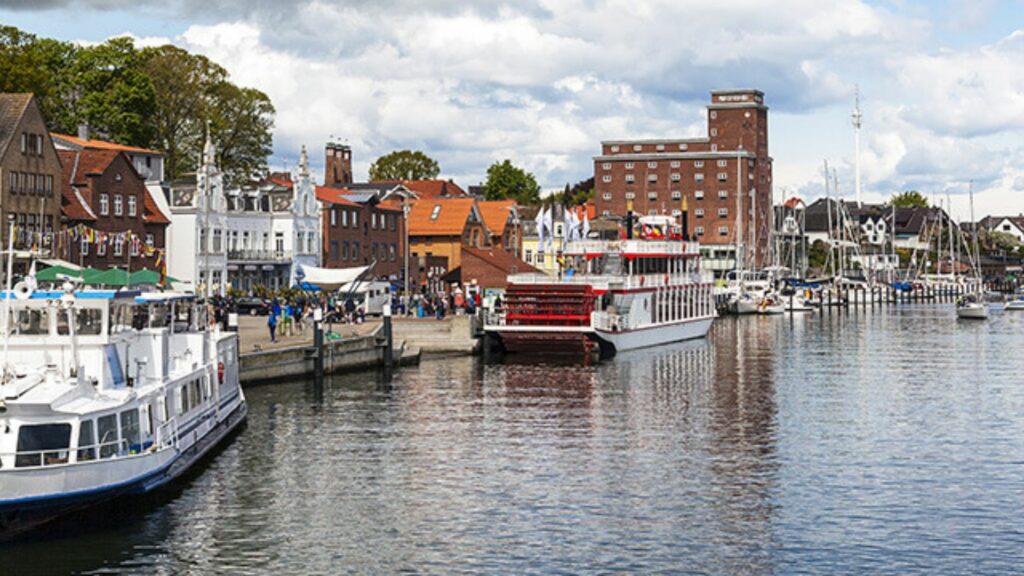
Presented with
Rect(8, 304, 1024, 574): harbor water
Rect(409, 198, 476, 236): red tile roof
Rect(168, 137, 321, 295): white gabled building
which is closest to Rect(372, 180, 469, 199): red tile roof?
Rect(409, 198, 476, 236): red tile roof

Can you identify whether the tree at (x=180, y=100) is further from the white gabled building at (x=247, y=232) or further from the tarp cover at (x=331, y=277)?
the tarp cover at (x=331, y=277)

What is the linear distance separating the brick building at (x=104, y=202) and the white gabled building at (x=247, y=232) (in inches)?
236

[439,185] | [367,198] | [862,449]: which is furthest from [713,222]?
[862,449]

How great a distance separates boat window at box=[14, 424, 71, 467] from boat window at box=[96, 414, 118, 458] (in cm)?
99

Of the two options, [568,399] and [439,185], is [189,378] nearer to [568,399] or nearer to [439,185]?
[568,399]

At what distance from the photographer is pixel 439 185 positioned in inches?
6496

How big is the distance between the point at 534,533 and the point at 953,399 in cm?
3131

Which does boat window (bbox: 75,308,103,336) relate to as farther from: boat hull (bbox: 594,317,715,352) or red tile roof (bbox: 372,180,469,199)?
red tile roof (bbox: 372,180,469,199)

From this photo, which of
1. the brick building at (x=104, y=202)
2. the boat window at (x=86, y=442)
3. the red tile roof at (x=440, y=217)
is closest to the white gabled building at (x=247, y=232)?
the brick building at (x=104, y=202)

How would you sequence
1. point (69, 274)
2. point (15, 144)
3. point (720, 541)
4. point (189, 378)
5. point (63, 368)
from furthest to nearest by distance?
point (15, 144)
point (69, 274)
point (189, 378)
point (63, 368)
point (720, 541)

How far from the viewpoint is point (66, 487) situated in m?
30.1

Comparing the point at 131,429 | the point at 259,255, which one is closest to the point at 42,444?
the point at 131,429

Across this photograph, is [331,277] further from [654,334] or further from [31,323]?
[31,323]

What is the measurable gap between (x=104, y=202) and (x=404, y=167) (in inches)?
3789
